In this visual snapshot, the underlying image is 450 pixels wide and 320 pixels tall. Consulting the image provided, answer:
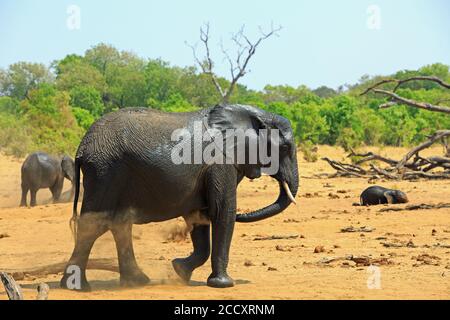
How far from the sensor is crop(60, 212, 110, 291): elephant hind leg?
25.5ft

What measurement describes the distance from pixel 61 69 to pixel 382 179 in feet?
147

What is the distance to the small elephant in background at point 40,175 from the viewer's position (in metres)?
18.1

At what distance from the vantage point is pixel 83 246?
792cm

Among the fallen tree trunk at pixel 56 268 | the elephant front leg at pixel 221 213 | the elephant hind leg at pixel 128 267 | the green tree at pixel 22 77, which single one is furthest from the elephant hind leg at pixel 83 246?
the green tree at pixel 22 77

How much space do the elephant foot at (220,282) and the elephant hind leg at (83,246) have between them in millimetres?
1058

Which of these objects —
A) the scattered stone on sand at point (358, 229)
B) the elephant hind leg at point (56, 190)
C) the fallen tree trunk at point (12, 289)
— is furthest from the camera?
the elephant hind leg at point (56, 190)

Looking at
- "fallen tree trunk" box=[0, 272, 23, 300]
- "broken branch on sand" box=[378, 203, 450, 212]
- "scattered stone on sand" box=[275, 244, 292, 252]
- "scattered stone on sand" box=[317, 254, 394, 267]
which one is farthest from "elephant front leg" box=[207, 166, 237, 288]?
"broken branch on sand" box=[378, 203, 450, 212]

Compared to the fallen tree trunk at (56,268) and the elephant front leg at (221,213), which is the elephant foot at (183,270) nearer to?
the elephant front leg at (221,213)

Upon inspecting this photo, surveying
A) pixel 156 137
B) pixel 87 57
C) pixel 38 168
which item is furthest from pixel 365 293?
pixel 87 57

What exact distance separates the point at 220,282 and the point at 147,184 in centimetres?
109

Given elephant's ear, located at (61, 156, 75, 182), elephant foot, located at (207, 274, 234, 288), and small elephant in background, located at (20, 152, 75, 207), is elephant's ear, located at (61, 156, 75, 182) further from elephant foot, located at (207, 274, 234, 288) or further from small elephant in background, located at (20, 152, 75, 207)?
elephant foot, located at (207, 274, 234, 288)

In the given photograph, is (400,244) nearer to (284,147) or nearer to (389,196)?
(284,147)
